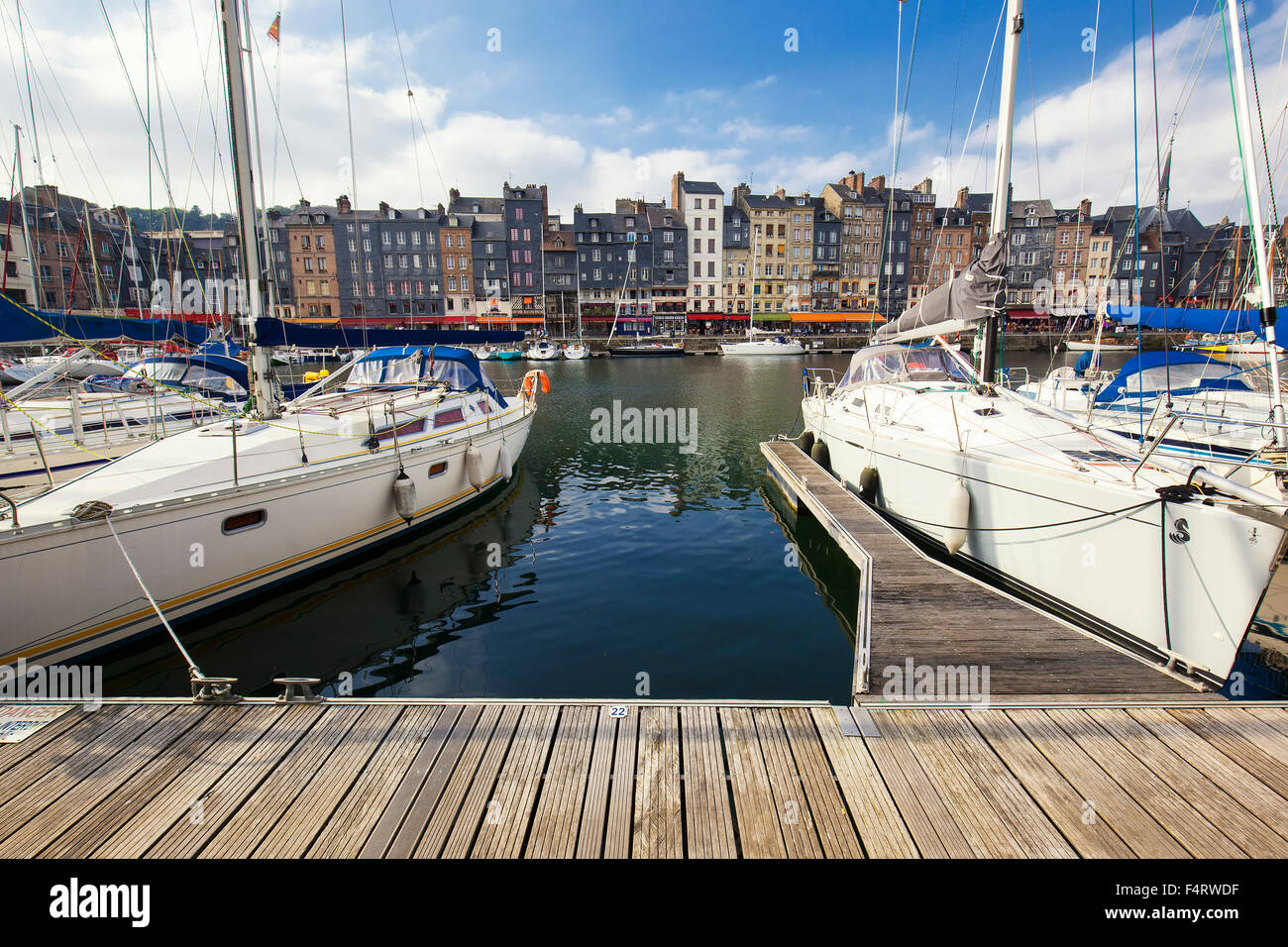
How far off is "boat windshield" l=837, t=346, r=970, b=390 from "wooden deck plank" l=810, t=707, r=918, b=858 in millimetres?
9276

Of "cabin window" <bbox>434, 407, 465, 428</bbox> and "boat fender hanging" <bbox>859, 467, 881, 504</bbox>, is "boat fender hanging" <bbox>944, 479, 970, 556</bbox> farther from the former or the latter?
"cabin window" <bbox>434, 407, 465, 428</bbox>

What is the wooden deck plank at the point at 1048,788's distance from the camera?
3.24 metres

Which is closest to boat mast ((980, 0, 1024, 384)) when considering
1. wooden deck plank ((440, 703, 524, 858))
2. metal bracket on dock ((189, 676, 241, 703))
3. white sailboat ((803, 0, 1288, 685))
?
white sailboat ((803, 0, 1288, 685))

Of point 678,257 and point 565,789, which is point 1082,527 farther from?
point 678,257

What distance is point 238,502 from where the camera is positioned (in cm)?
720

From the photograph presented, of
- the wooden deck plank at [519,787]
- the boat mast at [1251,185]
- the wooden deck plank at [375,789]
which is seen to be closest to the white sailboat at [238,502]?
the wooden deck plank at [375,789]

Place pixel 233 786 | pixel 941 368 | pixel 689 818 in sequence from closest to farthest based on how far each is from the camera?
pixel 689 818, pixel 233 786, pixel 941 368

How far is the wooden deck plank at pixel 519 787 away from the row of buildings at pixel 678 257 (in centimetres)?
6528

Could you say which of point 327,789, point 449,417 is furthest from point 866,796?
point 449,417
